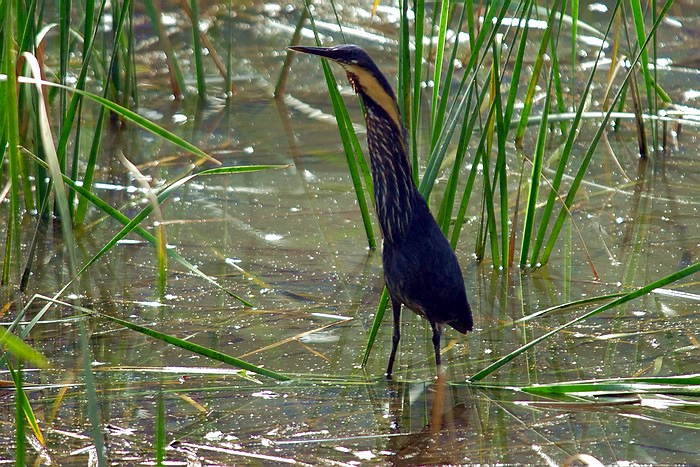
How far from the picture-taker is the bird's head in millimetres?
3104

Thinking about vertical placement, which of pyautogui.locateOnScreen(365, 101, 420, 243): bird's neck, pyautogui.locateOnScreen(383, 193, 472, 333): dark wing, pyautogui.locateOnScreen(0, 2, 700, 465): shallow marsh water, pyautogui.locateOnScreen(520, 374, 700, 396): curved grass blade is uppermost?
pyautogui.locateOnScreen(365, 101, 420, 243): bird's neck

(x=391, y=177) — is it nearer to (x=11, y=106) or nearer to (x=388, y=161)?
(x=388, y=161)

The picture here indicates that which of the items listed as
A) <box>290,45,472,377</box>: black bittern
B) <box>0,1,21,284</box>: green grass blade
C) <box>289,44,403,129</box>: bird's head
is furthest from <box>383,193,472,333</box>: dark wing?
<box>0,1,21,284</box>: green grass blade

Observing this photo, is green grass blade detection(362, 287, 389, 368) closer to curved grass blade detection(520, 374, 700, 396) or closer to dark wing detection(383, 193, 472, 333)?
dark wing detection(383, 193, 472, 333)

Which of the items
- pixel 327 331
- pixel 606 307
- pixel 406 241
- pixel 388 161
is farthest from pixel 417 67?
pixel 606 307

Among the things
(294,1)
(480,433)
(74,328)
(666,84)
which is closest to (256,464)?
(480,433)

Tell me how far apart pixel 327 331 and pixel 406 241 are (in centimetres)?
58

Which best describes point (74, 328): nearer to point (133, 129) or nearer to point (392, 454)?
point (392, 454)

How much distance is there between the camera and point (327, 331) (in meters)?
3.86

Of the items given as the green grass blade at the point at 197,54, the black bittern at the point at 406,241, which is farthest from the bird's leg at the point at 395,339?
the green grass blade at the point at 197,54

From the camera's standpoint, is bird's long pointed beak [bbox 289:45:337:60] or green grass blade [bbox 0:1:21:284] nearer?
green grass blade [bbox 0:1:21:284]

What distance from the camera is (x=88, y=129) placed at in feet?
20.4

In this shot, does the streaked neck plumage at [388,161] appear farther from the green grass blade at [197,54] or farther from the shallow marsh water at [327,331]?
the green grass blade at [197,54]

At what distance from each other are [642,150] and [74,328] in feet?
11.1
